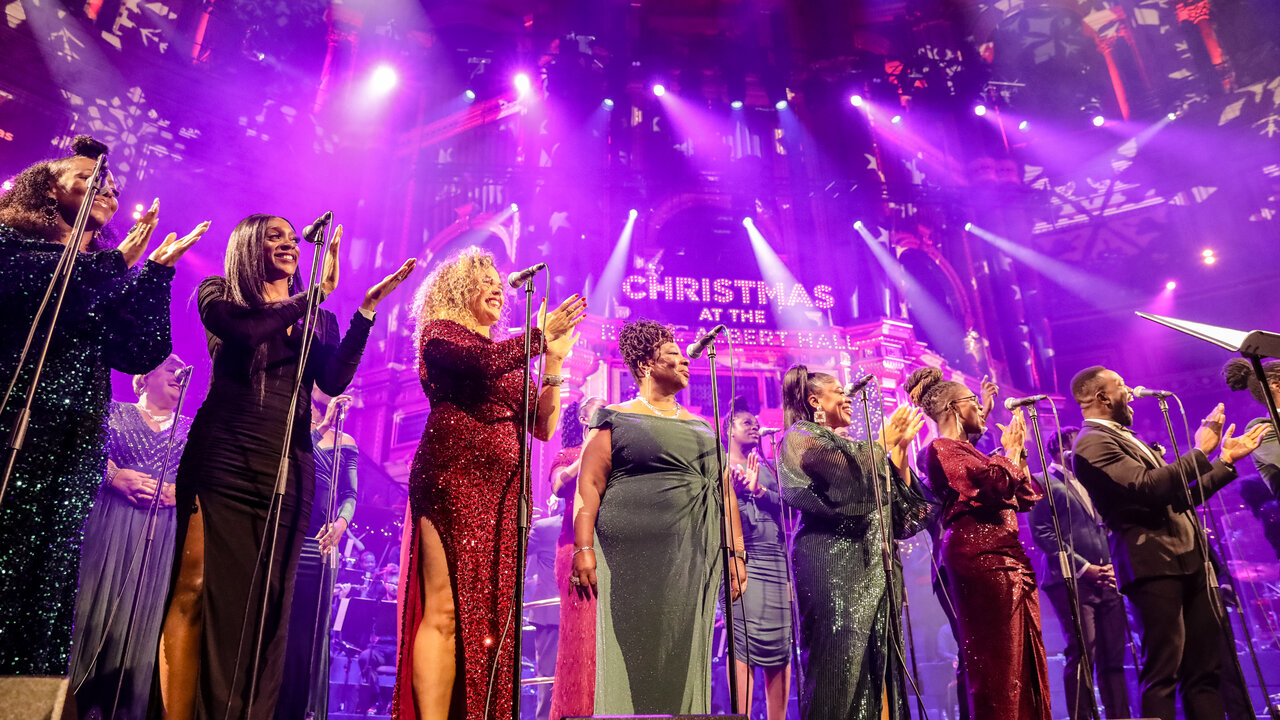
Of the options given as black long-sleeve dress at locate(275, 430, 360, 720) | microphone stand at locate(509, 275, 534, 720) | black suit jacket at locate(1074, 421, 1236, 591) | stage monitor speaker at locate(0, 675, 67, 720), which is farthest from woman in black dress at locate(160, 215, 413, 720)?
black suit jacket at locate(1074, 421, 1236, 591)

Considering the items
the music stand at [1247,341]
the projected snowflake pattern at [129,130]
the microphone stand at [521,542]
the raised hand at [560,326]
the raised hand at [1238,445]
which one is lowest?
the microphone stand at [521,542]

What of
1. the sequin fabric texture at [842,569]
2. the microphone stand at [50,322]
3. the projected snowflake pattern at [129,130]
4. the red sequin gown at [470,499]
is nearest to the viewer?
the microphone stand at [50,322]

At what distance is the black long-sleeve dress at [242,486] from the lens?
2387 millimetres

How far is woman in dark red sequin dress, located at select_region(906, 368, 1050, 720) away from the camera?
3.68m

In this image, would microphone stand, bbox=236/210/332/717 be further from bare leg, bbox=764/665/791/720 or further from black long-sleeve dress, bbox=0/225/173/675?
bare leg, bbox=764/665/791/720

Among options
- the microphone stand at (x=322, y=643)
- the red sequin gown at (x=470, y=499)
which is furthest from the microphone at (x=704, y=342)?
the microphone stand at (x=322, y=643)

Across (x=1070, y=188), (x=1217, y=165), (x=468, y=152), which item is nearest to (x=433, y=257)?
(x=468, y=152)

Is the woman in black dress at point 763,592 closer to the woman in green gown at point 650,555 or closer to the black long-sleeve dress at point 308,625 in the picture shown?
the woman in green gown at point 650,555

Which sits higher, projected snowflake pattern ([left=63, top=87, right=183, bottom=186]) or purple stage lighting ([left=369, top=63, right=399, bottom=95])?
purple stage lighting ([left=369, top=63, right=399, bottom=95])

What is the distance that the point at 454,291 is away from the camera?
3.32 m

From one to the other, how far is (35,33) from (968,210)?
16.8 meters

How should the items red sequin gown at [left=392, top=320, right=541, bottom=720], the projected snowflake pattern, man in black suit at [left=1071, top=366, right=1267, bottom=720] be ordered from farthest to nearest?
the projected snowflake pattern, man in black suit at [left=1071, top=366, right=1267, bottom=720], red sequin gown at [left=392, top=320, right=541, bottom=720]

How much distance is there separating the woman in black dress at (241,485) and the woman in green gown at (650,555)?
1.25 m

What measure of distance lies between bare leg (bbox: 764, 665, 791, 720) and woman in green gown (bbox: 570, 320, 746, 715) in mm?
1461
